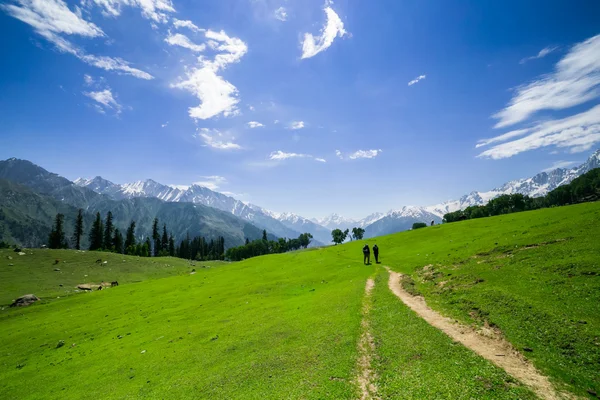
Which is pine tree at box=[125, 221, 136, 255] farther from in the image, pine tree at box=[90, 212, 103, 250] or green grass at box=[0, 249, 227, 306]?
Answer: green grass at box=[0, 249, 227, 306]

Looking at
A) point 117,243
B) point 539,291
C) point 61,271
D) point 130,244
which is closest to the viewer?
point 539,291

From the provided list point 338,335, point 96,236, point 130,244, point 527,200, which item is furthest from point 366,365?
point 527,200

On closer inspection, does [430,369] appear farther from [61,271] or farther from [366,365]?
[61,271]

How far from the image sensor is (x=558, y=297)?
18609 mm

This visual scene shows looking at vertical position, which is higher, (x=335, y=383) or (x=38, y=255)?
(x=38, y=255)

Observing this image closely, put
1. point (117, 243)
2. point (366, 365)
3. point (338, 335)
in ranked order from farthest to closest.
A: point (117, 243), point (338, 335), point (366, 365)

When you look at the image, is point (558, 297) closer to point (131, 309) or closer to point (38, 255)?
point (131, 309)

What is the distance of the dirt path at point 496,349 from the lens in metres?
11.6

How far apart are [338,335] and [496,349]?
374 inches

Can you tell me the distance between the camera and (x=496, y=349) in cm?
1502

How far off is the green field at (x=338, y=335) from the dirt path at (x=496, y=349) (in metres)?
0.51

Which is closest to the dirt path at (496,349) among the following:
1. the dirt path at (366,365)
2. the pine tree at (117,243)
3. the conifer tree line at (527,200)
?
the dirt path at (366,365)

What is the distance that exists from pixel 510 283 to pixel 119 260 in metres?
126

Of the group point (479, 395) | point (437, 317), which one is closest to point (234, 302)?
point (437, 317)
